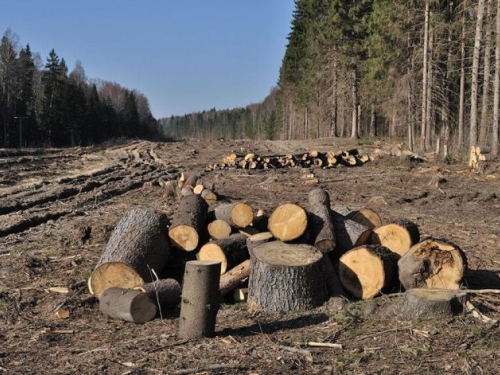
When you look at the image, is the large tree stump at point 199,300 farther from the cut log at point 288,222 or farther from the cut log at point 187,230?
the cut log at point 187,230

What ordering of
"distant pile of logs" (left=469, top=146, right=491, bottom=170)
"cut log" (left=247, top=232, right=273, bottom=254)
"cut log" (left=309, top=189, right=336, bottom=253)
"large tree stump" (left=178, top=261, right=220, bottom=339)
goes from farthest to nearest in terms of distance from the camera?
1. "distant pile of logs" (left=469, top=146, right=491, bottom=170)
2. "cut log" (left=309, top=189, right=336, bottom=253)
3. "cut log" (left=247, top=232, right=273, bottom=254)
4. "large tree stump" (left=178, top=261, right=220, bottom=339)

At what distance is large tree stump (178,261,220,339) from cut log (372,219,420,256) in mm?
2614

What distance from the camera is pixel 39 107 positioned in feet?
204

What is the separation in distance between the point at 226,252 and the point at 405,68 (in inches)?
1039

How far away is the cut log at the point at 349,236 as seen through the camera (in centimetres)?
645

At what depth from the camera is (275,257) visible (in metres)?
5.61

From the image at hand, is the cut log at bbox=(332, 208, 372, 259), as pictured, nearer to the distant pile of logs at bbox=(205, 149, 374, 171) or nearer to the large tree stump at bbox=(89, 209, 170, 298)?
the large tree stump at bbox=(89, 209, 170, 298)

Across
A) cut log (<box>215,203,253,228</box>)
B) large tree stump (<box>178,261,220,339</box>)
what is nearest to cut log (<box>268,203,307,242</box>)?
cut log (<box>215,203,253,228</box>)

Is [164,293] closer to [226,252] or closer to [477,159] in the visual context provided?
[226,252]

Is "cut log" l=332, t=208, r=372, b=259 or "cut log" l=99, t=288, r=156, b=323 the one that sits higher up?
"cut log" l=332, t=208, r=372, b=259

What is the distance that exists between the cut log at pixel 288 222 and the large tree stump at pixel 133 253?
1555 millimetres

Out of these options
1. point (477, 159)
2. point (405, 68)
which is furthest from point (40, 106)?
point (477, 159)


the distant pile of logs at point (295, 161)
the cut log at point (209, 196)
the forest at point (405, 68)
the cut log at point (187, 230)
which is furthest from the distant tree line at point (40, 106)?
the cut log at point (187, 230)

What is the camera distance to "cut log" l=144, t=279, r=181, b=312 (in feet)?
18.2
